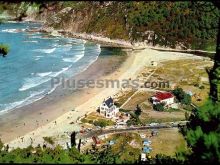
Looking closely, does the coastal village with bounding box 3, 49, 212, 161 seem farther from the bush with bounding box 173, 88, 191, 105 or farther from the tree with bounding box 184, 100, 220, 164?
the tree with bounding box 184, 100, 220, 164

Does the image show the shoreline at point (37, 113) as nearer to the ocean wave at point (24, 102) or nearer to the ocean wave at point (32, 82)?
the ocean wave at point (24, 102)

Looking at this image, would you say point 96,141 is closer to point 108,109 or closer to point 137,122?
point 137,122

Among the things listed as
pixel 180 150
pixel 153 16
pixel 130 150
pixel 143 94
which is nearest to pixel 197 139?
pixel 180 150

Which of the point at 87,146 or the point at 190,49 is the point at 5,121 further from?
the point at 190,49

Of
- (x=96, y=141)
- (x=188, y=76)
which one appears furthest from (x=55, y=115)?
(x=188, y=76)

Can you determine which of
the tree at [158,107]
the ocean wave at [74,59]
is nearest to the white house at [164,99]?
the tree at [158,107]

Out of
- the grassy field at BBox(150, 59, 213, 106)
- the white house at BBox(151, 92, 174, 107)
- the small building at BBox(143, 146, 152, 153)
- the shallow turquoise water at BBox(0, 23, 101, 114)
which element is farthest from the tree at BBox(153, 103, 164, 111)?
the shallow turquoise water at BBox(0, 23, 101, 114)
